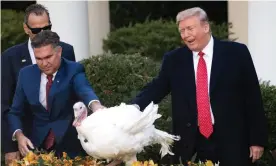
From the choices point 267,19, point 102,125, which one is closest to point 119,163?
point 102,125

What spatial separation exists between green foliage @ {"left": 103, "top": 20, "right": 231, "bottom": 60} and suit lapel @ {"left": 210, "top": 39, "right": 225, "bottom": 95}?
526 centimetres

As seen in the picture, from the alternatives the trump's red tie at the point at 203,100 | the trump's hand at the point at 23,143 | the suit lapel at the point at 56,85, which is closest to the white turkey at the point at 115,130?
the suit lapel at the point at 56,85

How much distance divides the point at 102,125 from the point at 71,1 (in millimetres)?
Answer: 4095

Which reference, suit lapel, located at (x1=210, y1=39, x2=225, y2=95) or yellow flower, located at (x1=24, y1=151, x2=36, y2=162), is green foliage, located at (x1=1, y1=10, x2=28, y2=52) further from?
yellow flower, located at (x1=24, y1=151, x2=36, y2=162)

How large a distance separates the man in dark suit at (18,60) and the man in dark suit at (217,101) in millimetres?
836

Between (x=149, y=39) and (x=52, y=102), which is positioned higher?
(x=52, y=102)

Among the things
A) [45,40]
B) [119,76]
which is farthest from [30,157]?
[119,76]

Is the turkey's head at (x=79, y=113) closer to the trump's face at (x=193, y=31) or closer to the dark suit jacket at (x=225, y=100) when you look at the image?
the dark suit jacket at (x=225, y=100)

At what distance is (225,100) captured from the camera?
4.98 metres

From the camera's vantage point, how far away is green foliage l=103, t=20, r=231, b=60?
1039 centimetres

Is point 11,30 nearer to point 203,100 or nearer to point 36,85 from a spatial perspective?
point 36,85

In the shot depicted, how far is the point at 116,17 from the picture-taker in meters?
12.5

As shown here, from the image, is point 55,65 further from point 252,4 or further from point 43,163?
point 252,4

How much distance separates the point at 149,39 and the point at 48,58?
19.1 ft
